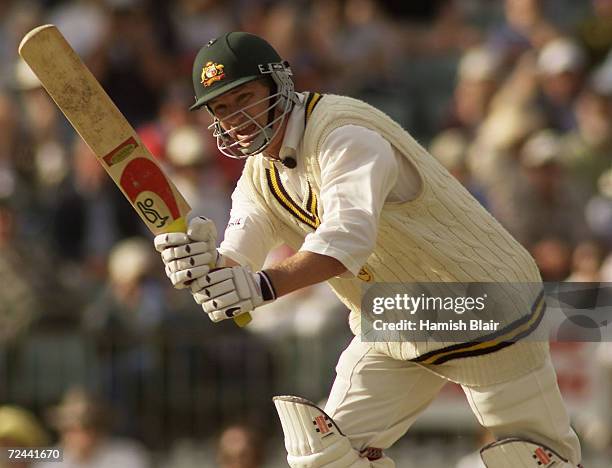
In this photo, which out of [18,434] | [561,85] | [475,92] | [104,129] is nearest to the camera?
[104,129]

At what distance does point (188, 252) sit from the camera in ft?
16.6

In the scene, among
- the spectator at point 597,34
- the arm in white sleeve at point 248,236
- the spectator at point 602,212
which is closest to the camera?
the arm in white sleeve at point 248,236

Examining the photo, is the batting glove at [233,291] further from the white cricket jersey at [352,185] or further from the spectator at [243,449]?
the spectator at [243,449]

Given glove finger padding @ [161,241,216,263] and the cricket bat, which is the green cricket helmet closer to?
the cricket bat

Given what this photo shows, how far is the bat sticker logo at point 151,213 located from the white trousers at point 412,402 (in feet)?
3.29

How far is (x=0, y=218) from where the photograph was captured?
8641 millimetres

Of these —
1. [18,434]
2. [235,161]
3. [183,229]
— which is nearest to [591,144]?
[235,161]

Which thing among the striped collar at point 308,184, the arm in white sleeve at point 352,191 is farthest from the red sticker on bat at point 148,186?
the arm in white sleeve at point 352,191

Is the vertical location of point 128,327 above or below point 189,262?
below

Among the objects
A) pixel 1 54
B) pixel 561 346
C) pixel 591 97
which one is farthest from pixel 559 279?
pixel 1 54

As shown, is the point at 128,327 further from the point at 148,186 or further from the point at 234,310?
the point at 234,310

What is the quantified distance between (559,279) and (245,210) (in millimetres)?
2863

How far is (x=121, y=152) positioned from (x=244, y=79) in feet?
1.63

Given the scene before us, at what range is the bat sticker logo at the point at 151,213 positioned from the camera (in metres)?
5.27
